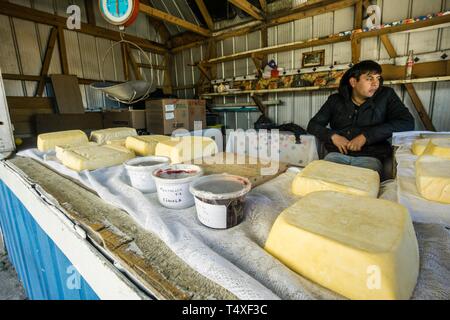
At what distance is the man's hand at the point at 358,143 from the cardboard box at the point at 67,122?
4244 millimetres

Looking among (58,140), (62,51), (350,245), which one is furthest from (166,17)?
(350,245)

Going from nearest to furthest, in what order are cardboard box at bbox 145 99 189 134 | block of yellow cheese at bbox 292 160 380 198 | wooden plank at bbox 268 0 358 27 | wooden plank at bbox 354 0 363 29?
block of yellow cheese at bbox 292 160 380 198, wooden plank at bbox 354 0 363 29, wooden plank at bbox 268 0 358 27, cardboard box at bbox 145 99 189 134

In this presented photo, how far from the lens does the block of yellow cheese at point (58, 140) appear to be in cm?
172

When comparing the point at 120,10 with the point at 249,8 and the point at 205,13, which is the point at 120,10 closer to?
the point at 249,8

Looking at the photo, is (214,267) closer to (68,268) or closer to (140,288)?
(140,288)

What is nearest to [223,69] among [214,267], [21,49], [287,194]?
[21,49]

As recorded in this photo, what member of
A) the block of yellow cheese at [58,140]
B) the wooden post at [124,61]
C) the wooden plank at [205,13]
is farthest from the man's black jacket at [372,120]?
the wooden post at [124,61]

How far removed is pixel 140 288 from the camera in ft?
1.66

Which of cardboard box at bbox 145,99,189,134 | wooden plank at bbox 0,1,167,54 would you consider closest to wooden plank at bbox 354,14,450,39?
cardboard box at bbox 145,99,189,134

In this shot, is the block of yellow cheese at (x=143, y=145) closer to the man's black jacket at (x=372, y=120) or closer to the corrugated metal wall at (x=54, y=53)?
the man's black jacket at (x=372, y=120)

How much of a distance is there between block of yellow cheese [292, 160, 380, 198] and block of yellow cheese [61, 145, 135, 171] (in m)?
0.94

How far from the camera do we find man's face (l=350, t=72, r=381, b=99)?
5.84 ft

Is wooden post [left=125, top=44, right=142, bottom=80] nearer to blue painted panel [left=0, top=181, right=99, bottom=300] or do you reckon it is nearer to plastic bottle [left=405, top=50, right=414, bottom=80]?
blue painted panel [left=0, top=181, right=99, bottom=300]

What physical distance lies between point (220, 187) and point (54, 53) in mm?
5098
